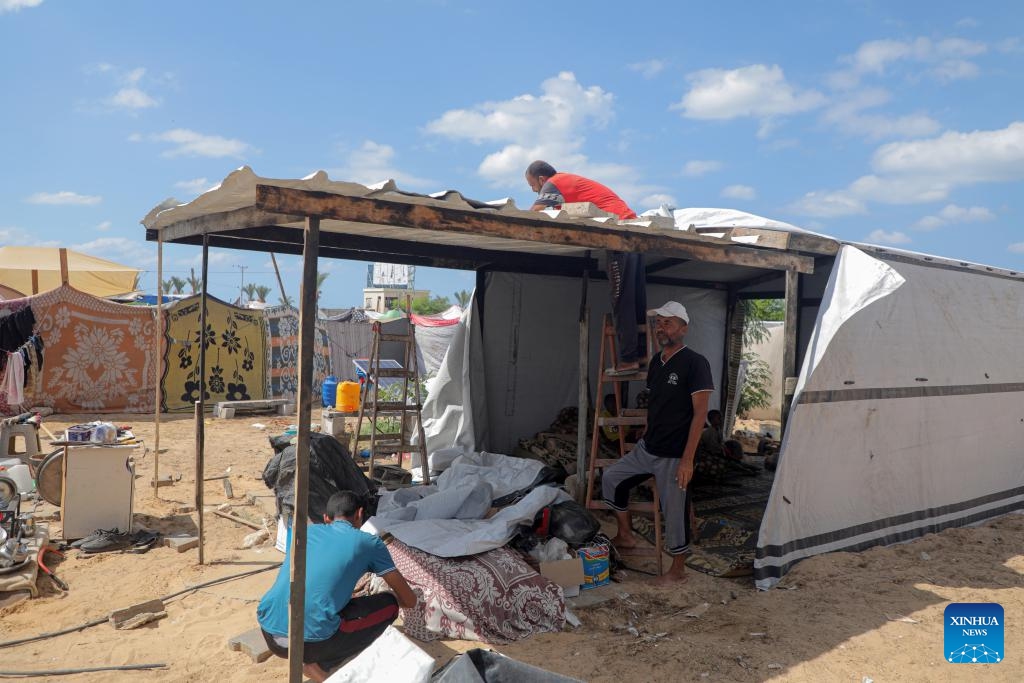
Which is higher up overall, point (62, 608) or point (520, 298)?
point (520, 298)

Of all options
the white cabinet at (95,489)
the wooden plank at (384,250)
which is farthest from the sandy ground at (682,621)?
the wooden plank at (384,250)

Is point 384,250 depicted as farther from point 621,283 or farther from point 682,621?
point 682,621

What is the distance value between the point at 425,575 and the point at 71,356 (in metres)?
11.5

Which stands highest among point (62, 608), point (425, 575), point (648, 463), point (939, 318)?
point (939, 318)

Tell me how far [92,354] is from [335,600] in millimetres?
12231

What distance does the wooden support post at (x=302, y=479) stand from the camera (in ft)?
11.1

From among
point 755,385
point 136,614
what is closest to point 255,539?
point 136,614

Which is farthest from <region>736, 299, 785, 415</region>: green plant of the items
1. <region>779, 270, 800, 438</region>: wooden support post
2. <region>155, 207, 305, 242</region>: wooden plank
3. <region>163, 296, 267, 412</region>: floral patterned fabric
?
<region>155, 207, 305, 242</region>: wooden plank

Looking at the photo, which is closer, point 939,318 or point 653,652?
point 653,652

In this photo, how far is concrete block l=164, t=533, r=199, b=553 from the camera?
601cm

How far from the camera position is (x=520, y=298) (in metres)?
8.45

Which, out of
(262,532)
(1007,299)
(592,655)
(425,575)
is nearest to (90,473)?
(262,532)

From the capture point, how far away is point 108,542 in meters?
6.00

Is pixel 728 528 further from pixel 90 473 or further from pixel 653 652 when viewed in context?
pixel 90 473
